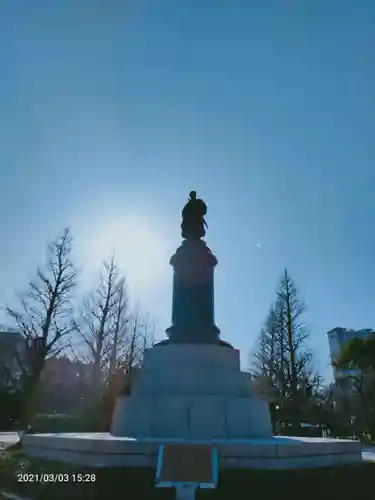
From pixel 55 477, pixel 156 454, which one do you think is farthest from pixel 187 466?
pixel 55 477

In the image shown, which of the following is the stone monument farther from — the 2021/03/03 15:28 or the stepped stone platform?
the 2021/03/03 15:28

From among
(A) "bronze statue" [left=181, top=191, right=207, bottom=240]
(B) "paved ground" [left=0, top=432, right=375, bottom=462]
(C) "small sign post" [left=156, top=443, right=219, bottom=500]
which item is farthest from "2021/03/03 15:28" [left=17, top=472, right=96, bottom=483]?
(A) "bronze statue" [left=181, top=191, right=207, bottom=240]

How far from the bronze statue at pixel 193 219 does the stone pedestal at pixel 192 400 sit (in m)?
3.30

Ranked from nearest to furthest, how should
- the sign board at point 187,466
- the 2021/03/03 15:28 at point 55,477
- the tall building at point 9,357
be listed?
the sign board at point 187,466 → the 2021/03/03 15:28 at point 55,477 → the tall building at point 9,357

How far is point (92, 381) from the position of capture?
24.5 m

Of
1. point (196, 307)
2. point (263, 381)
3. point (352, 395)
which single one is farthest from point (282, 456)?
point (352, 395)

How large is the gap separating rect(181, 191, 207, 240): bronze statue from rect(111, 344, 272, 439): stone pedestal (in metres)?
3.30

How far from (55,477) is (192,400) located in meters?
3.24

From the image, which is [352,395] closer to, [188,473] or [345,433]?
[345,433]

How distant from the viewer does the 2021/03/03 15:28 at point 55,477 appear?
5.90 m

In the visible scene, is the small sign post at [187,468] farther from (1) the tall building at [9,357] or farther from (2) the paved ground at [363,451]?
(1) the tall building at [9,357]

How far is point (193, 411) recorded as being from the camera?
8633 mm

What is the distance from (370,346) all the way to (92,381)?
15.4 m

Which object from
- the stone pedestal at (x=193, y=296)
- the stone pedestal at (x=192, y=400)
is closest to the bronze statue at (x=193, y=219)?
the stone pedestal at (x=193, y=296)
